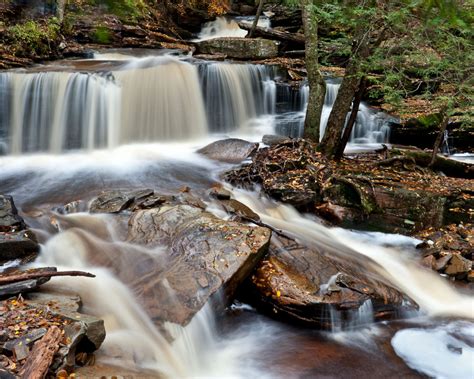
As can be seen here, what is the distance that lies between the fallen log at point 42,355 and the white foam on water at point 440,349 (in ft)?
12.0

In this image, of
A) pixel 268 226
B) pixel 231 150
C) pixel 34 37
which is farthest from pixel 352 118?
pixel 34 37

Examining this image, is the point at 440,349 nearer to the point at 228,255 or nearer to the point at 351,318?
the point at 351,318

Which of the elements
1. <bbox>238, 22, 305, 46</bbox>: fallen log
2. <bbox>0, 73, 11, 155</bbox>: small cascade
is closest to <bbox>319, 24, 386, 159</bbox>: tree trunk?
<bbox>0, 73, 11, 155</bbox>: small cascade

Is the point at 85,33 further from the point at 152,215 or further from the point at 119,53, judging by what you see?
the point at 152,215

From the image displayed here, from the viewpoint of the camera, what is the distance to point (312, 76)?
9.52m

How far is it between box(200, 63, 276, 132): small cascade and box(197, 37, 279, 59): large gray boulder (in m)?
1.86

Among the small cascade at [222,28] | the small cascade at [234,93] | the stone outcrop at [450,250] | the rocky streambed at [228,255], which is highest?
the small cascade at [222,28]

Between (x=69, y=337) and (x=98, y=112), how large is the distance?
858cm

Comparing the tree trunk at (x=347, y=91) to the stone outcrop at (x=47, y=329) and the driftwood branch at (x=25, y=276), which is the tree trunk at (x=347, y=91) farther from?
the stone outcrop at (x=47, y=329)

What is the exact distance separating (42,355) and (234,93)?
439 inches

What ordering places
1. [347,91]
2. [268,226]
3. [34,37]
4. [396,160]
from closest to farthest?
[268,226] → [347,91] → [396,160] → [34,37]

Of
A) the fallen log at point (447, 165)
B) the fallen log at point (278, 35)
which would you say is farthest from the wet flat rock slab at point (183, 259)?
the fallen log at point (278, 35)

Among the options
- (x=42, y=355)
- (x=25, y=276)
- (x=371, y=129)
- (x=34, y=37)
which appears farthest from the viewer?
(x=34, y=37)

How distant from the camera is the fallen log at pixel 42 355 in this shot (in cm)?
293
